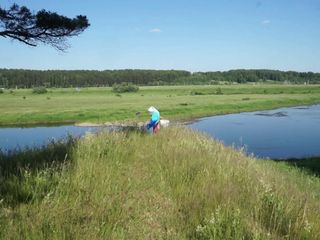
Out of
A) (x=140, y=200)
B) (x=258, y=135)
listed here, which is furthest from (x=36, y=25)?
(x=258, y=135)

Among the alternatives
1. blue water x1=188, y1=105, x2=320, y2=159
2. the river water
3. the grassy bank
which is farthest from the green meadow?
the river water

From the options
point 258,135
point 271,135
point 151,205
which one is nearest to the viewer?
point 151,205

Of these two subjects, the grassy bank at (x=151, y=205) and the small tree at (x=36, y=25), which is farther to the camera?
the small tree at (x=36, y=25)

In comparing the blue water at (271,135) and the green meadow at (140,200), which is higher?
the green meadow at (140,200)

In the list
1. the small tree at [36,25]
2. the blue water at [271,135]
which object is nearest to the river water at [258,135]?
the blue water at [271,135]

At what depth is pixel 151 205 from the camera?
6.09 m

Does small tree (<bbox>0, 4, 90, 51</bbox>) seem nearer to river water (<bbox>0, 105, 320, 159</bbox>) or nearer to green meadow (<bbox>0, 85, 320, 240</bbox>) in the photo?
green meadow (<bbox>0, 85, 320, 240</bbox>)

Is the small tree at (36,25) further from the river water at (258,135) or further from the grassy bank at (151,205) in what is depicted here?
the river water at (258,135)

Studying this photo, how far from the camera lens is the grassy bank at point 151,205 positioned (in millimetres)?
4801

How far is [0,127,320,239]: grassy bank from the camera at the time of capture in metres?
4.80

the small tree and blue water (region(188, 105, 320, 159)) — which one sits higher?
the small tree

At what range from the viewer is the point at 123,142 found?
10539mm

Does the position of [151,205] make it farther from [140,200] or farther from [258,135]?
[258,135]

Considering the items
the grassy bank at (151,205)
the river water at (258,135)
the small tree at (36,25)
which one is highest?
the small tree at (36,25)
